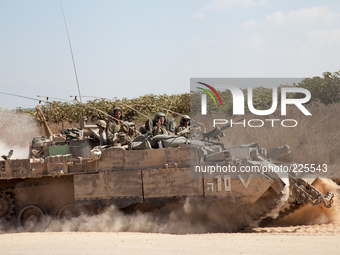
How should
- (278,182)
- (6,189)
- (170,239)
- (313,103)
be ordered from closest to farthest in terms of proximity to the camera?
1. (170,239)
2. (278,182)
3. (6,189)
4. (313,103)

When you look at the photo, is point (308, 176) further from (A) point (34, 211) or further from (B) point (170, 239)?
(A) point (34, 211)

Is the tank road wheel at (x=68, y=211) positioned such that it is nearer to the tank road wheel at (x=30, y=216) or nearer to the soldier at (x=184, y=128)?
the tank road wheel at (x=30, y=216)

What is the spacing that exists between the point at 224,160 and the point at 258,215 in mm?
1514

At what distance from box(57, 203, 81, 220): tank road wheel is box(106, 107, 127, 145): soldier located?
6.32 ft

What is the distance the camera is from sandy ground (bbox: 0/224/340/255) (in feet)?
21.1

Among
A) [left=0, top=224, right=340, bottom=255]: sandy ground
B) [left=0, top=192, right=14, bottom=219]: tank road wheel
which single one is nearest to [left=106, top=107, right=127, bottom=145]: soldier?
[left=0, top=224, right=340, bottom=255]: sandy ground

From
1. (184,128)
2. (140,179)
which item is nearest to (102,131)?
(140,179)

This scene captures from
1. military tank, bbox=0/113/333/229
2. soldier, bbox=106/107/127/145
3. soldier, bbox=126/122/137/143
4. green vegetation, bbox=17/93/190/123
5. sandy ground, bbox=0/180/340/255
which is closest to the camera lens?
sandy ground, bbox=0/180/340/255

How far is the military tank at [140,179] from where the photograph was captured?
9000 mm

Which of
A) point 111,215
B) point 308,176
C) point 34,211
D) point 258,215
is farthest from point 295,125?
point 34,211

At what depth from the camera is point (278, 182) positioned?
8.77 meters

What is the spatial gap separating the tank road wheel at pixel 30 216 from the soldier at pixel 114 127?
101 inches

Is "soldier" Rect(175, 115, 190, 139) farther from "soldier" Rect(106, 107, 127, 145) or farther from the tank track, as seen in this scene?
the tank track

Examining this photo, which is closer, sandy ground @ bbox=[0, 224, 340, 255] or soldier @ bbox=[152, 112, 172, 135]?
sandy ground @ bbox=[0, 224, 340, 255]
